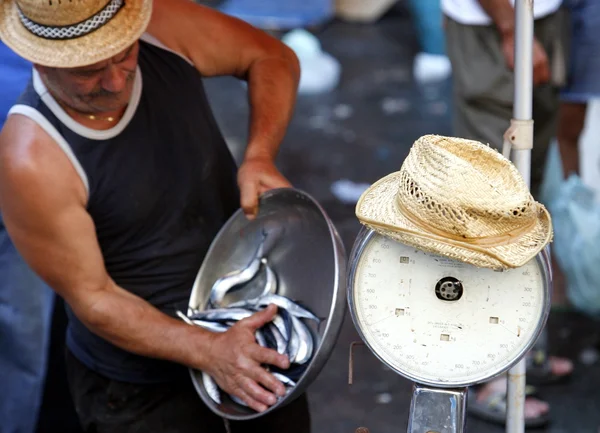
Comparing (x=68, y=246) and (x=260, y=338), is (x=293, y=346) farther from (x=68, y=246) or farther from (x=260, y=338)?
(x=68, y=246)

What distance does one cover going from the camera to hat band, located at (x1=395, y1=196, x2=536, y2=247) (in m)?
1.64

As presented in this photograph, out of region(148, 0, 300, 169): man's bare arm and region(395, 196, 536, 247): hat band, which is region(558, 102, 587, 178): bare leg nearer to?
region(148, 0, 300, 169): man's bare arm

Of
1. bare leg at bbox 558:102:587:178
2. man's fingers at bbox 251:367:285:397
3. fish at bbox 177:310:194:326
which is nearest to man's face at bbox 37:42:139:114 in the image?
fish at bbox 177:310:194:326

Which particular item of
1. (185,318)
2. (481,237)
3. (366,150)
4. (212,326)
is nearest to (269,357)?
(212,326)

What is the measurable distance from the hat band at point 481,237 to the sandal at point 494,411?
84.6 inches

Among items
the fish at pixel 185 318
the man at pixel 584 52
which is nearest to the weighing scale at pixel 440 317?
the fish at pixel 185 318

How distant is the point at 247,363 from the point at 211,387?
0.17 metres

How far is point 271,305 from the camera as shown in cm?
226

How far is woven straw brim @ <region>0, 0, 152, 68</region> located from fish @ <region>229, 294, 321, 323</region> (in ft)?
2.34

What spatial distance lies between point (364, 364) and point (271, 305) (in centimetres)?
207

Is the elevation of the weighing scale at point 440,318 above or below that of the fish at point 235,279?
above

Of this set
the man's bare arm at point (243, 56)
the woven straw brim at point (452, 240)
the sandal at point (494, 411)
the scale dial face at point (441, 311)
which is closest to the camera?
the woven straw brim at point (452, 240)

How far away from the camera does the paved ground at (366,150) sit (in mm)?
3898

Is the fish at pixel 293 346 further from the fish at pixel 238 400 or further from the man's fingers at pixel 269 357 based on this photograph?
the fish at pixel 238 400
